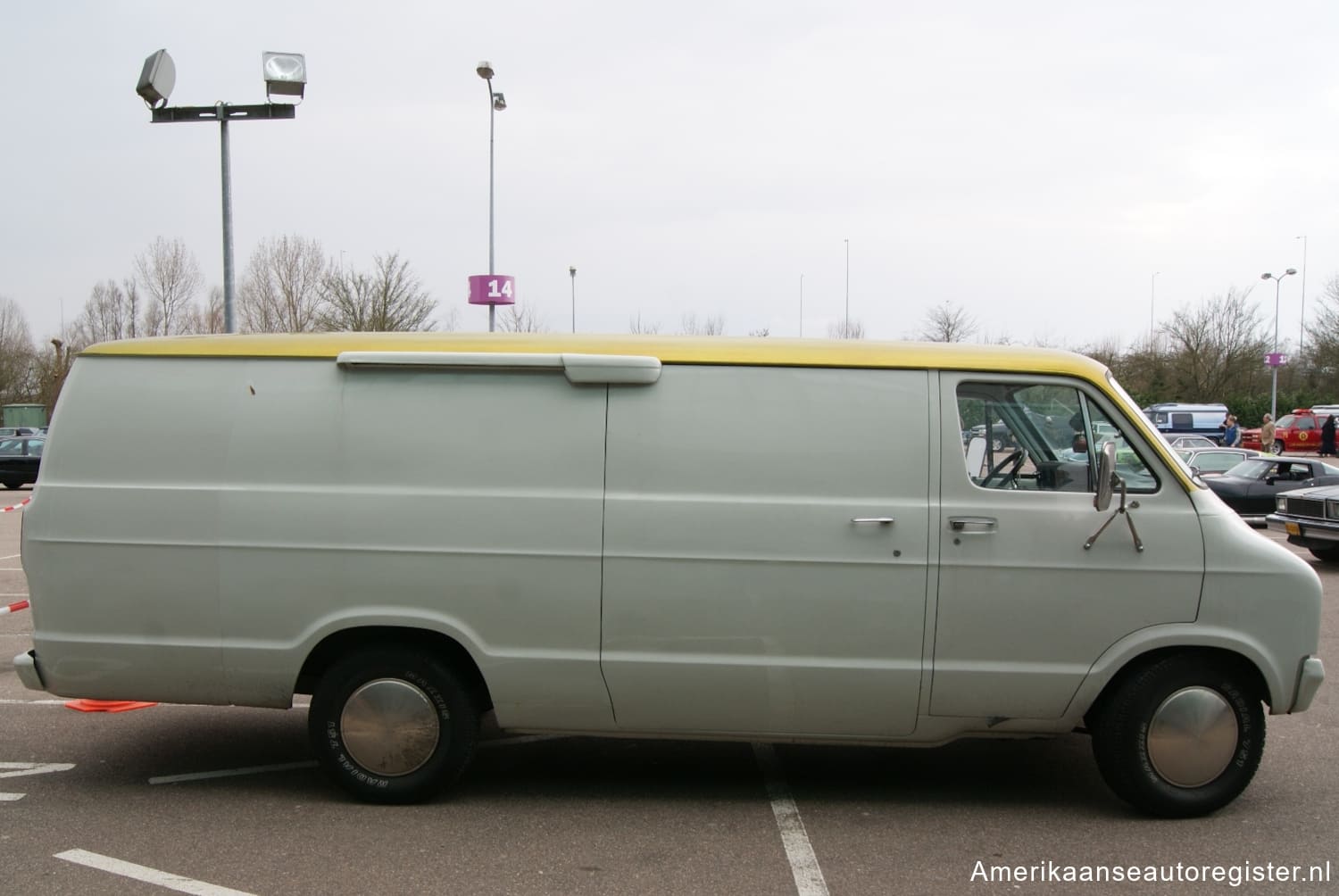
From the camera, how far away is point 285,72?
10891 millimetres

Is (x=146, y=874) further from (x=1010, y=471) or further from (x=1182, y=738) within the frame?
(x=1182, y=738)

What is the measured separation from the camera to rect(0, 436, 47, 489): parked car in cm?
2834

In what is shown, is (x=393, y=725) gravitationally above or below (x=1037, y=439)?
below

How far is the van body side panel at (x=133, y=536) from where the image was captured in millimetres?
4938

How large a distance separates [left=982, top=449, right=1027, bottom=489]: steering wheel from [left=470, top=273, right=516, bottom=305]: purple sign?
24.6m

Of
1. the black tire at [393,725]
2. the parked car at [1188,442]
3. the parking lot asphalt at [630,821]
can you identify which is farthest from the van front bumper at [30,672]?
the parked car at [1188,442]

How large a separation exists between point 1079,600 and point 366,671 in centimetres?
320

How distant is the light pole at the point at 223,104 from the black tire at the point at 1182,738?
31.9ft

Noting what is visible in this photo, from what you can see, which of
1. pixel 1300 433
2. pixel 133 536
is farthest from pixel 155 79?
pixel 1300 433

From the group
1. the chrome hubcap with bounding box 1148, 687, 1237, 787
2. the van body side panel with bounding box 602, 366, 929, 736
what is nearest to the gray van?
the chrome hubcap with bounding box 1148, 687, 1237, 787

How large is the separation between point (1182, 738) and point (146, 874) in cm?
435

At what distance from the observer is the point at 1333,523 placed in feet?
43.3

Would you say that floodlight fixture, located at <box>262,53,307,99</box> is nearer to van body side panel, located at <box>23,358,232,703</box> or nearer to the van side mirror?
van body side panel, located at <box>23,358,232,703</box>

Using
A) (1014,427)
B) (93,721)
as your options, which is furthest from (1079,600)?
(93,721)
